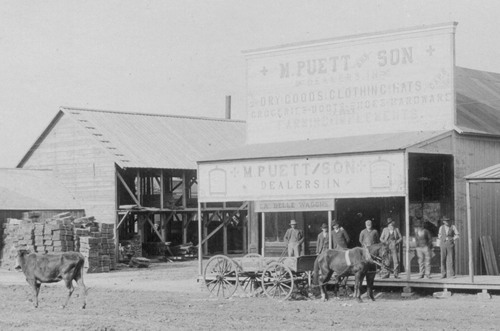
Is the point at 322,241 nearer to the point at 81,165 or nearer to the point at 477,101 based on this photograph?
the point at 477,101

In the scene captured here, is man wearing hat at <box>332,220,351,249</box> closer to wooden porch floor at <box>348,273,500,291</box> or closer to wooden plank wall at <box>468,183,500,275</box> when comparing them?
wooden porch floor at <box>348,273,500,291</box>

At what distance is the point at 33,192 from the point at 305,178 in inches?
796

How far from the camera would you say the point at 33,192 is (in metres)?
42.3

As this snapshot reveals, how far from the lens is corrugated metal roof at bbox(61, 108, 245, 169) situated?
43.2 m

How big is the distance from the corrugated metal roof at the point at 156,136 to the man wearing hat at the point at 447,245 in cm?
1960

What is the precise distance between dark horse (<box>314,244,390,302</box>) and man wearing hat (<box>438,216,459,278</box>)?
2558 mm

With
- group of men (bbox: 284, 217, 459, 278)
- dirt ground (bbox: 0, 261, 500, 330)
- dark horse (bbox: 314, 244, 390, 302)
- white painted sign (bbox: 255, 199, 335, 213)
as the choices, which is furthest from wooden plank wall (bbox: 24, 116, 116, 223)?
dark horse (bbox: 314, 244, 390, 302)

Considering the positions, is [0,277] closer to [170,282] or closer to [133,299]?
[170,282]

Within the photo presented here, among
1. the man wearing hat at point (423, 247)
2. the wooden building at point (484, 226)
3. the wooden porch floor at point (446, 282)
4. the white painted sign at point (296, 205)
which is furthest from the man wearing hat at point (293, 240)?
the wooden building at point (484, 226)

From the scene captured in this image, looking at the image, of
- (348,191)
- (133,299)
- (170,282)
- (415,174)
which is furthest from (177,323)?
(170,282)

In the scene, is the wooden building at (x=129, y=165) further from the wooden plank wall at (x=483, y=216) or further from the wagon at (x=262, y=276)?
the wooden plank wall at (x=483, y=216)

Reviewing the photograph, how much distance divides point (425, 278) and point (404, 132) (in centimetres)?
435

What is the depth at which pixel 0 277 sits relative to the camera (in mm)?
34719

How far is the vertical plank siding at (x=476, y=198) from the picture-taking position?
2556 centimetres
